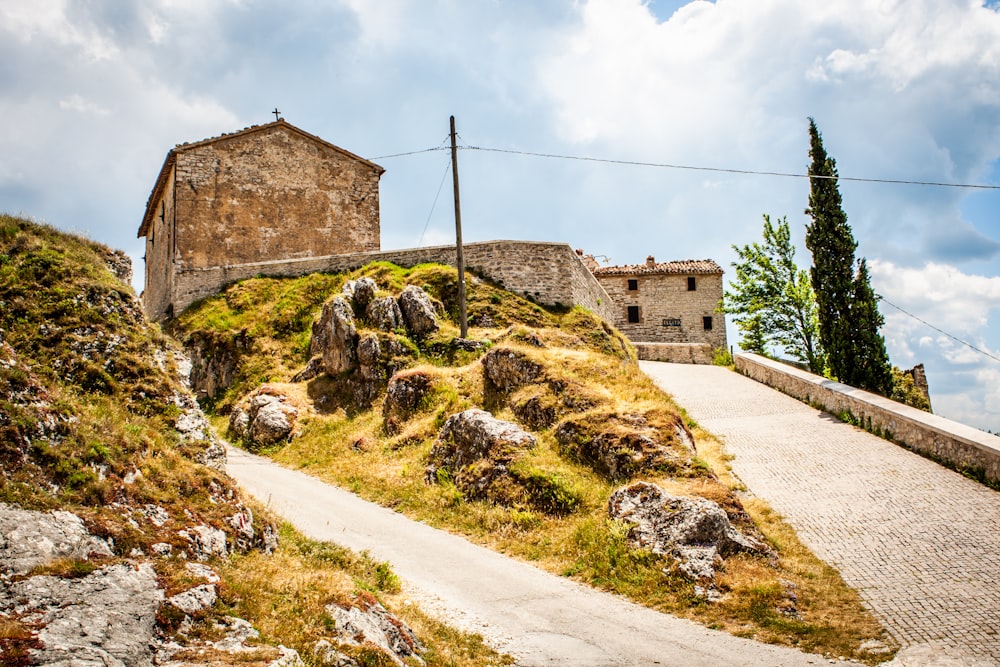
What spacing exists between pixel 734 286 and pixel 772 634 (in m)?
37.1

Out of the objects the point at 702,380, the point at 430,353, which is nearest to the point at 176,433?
the point at 430,353

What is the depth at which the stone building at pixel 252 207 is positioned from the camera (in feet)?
107

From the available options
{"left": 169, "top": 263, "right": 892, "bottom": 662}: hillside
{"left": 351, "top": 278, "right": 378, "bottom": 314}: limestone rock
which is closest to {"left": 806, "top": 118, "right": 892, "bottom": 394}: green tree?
{"left": 169, "top": 263, "right": 892, "bottom": 662}: hillside

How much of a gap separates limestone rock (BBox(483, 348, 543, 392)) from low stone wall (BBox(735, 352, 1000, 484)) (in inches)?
404

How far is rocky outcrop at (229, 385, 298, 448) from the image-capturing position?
2141 cm

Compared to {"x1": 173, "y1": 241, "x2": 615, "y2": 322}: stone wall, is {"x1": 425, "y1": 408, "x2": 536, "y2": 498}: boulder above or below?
below

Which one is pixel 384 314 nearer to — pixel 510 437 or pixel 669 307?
pixel 510 437

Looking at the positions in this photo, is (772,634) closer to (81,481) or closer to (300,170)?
(81,481)

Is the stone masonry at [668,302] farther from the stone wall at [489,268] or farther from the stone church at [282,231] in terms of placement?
the stone wall at [489,268]

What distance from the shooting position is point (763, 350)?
140 feet

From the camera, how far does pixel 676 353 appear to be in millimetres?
40125

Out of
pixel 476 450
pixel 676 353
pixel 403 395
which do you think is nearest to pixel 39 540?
pixel 476 450

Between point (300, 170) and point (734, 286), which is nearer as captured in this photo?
point (300, 170)

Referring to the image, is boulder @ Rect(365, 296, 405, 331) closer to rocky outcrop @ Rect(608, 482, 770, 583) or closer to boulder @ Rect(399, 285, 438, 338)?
boulder @ Rect(399, 285, 438, 338)
